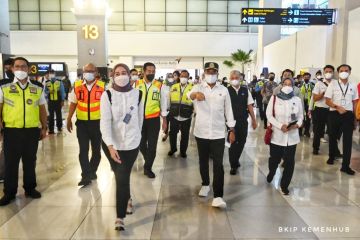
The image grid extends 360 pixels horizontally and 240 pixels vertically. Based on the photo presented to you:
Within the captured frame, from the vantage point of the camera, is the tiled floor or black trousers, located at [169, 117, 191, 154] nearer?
the tiled floor

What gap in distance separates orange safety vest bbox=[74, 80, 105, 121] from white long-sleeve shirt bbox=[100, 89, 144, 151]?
169 cm

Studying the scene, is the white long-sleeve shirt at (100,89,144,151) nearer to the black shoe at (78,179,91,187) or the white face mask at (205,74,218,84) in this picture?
the white face mask at (205,74,218,84)

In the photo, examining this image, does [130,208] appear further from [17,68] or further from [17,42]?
[17,42]

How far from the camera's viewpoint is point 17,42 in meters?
34.8

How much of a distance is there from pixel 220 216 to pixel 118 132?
158 cm

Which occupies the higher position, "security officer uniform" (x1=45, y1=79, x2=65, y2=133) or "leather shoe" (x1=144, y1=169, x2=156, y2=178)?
"security officer uniform" (x1=45, y1=79, x2=65, y2=133)

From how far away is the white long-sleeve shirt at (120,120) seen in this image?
12.5 ft

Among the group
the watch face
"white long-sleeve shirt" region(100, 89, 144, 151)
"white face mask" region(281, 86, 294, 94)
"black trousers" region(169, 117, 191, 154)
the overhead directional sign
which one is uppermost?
the overhead directional sign

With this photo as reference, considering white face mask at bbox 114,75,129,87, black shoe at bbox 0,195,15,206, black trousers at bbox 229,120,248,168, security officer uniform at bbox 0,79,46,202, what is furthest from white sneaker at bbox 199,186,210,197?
black shoe at bbox 0,195,15,206

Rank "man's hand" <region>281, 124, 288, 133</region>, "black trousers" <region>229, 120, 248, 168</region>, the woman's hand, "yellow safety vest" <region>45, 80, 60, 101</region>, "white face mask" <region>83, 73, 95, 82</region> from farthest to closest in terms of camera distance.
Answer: "yellow safety vest" <region>45, 80, 60, 101</region>
"black trousers" <region>229, 120, 248, 168</region>
"white face mask" <region>83, 73, 95, 82</region>
"man's hand" <region>281, 124, 288, 133</region>
the woman's hand

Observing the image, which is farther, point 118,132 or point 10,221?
point 10,221

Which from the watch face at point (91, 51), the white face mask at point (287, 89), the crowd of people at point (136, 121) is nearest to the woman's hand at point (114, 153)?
the crowd of people at point (136, 121)

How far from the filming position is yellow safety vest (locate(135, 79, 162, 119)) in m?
6.07

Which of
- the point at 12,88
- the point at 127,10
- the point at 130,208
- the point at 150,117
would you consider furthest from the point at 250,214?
the point at 127,10
